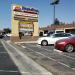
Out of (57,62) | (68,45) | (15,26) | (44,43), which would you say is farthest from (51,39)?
(57,62)

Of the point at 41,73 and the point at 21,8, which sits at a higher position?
the point at 21,8

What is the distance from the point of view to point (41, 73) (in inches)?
467

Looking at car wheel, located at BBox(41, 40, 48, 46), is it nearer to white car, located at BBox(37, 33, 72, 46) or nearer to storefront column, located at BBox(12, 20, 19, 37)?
white car, located at BBox(37, 33, 72, 46)

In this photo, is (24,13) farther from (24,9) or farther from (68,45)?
(68,45)

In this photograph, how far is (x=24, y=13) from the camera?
4925 centimetres

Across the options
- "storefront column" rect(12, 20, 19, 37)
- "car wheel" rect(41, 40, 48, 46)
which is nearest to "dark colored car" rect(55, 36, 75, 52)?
"car wheel" rect(41, 40, 48, 46)

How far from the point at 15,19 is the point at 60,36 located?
15051 millimetres

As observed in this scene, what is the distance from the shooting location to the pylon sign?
158ft

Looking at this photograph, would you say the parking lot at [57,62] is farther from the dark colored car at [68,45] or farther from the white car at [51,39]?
the white car at [51,39]

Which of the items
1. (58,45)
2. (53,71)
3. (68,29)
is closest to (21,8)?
(58,45)

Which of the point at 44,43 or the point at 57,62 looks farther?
the point at 44,43

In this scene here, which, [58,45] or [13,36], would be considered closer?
Result: [58,45]

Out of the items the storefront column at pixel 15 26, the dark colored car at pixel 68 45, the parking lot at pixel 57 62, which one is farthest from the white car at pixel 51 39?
the parking lot at pixel 57 62

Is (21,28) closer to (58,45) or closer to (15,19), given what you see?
(15,19)
